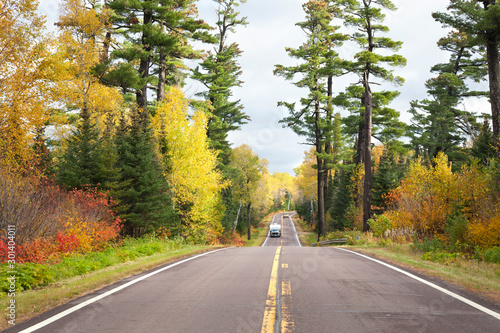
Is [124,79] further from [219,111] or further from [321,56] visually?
[321,56]

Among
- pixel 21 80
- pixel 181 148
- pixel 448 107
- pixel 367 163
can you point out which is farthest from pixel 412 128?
pixel 21 80

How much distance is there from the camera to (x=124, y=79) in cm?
1972

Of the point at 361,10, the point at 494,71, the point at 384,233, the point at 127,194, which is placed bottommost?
the point at 384,233

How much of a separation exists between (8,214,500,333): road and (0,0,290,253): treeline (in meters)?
5.81

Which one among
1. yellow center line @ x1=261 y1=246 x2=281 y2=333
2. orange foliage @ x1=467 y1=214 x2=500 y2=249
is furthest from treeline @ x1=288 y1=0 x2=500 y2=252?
yellow center line @ x1=261 y1=246 x2=281 y2=333

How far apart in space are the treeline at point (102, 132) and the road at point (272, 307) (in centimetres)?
581

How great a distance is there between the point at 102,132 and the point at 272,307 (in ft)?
61.5

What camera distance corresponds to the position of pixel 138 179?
744 inches

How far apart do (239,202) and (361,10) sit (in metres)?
34.1

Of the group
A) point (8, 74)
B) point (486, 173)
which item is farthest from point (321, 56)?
point (8, 74)

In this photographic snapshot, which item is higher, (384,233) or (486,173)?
(486,173)

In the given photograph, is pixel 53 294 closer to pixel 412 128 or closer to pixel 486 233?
pixel 486 233

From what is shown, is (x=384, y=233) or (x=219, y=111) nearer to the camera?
(x=384, y=233)

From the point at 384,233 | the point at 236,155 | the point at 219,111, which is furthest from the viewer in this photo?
the point at 236,155
